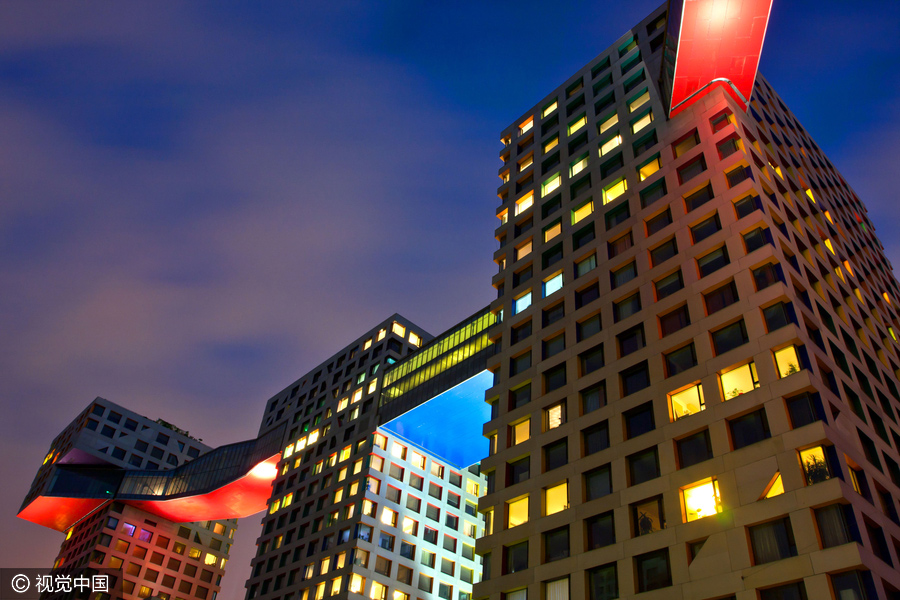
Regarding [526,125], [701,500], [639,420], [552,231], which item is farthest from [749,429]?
[526,125]

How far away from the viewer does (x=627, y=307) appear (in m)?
42.0

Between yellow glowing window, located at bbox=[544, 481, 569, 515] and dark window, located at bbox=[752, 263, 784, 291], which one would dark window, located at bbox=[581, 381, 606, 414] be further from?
dark window, located at bbox=[752, 263, 784, 291]

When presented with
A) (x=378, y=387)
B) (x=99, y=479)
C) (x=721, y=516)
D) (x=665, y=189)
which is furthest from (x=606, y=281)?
(x=99, y=479)

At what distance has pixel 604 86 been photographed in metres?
58.7

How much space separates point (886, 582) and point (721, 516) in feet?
20.3

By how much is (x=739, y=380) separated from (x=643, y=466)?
6.37 metres

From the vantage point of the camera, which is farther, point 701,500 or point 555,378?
point 555,378

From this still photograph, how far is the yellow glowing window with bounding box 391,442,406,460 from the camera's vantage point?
81.6m

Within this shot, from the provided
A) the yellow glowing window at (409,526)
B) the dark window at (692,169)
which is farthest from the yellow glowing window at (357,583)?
the dark window at (692,169)

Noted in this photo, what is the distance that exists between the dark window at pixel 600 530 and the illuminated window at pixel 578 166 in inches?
1125

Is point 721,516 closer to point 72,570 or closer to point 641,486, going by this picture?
point 641,486

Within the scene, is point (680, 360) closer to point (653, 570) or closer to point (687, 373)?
point (687, 373)

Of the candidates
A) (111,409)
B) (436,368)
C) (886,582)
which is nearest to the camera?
(886,582)

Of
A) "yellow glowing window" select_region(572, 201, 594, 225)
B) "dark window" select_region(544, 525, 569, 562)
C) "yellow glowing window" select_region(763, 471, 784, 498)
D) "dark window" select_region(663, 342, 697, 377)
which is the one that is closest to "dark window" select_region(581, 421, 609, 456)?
"dark window" select_region(544, 525, 569, 562)
